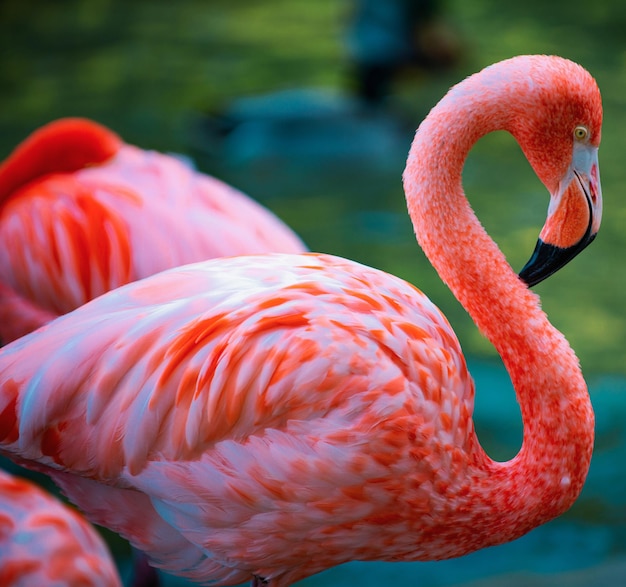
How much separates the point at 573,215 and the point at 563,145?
0.15 meters

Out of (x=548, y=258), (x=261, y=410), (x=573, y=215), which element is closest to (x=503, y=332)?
(x=548, y=258)

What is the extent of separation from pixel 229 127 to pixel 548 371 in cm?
464

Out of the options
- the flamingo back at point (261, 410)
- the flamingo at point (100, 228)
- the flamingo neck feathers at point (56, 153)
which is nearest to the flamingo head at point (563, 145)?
the flamingo back at point (261, 410)

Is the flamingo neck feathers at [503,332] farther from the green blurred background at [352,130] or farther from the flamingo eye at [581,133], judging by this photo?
the green blurred background at [352,130]

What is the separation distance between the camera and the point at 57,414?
76.2 inches

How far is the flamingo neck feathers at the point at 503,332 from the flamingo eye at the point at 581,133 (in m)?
0.13

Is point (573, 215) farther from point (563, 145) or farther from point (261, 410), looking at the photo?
point (261, 410)

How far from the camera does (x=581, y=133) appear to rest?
6.45 ft

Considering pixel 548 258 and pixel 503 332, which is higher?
pixel 548 258

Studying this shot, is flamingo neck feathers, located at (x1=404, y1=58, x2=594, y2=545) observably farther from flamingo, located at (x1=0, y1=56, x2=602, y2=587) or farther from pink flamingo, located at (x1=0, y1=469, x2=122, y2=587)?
pink flamingo, located at (x1=0, y1=469, x2=122, y2=587)

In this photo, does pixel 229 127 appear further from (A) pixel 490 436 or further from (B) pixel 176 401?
(B) pixel 176 401

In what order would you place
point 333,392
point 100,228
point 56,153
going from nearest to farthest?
point 333,392 → point 100,228 → point 56,153

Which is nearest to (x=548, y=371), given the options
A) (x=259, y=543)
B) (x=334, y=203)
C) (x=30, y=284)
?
(x=259, y=543)

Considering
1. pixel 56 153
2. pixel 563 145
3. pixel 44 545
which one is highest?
pixel 563 145
